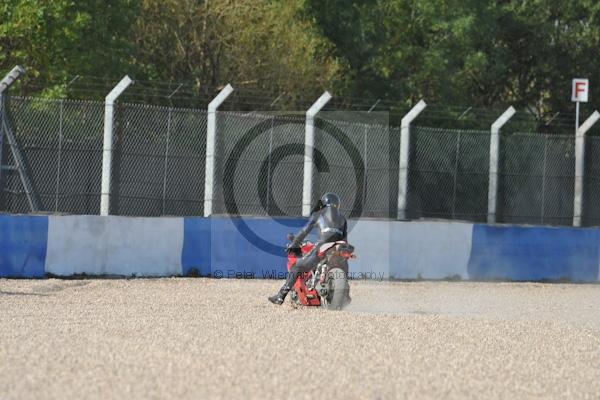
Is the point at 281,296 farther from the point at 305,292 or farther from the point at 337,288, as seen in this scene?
the point at 337,288

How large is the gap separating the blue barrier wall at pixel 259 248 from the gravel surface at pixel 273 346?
0.71 metres

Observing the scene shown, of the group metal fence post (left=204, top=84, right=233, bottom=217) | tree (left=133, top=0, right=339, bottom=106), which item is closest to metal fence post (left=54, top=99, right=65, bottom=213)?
metal fence post (left=204, top=84, right=233, bottom=217)

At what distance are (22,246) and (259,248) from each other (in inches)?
148

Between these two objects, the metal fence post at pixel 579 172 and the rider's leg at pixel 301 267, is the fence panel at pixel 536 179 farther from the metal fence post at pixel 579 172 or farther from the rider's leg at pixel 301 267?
the rider's leg at pixel 301 267

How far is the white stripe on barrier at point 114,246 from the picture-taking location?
1717cm

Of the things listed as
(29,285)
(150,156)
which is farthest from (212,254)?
(29,285)

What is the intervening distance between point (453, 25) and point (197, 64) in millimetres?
7950

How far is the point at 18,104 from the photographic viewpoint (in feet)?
56.5

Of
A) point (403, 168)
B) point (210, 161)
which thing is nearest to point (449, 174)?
point (403, 168)

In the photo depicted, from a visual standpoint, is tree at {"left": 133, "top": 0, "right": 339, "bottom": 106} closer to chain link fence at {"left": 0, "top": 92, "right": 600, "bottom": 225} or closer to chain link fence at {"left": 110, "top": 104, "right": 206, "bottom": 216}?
chain link fence at {"left": 0, "top": 92, "right": 600, "bottom": 225}

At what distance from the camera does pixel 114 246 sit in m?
17.6

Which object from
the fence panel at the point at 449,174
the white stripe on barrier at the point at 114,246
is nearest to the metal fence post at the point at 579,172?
the fence panel at the point at 449,174

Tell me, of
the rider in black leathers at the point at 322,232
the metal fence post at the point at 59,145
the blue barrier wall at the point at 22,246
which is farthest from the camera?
the metal fence post at the point at 59,145

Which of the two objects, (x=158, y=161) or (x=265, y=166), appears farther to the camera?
(x=265, y=166)
